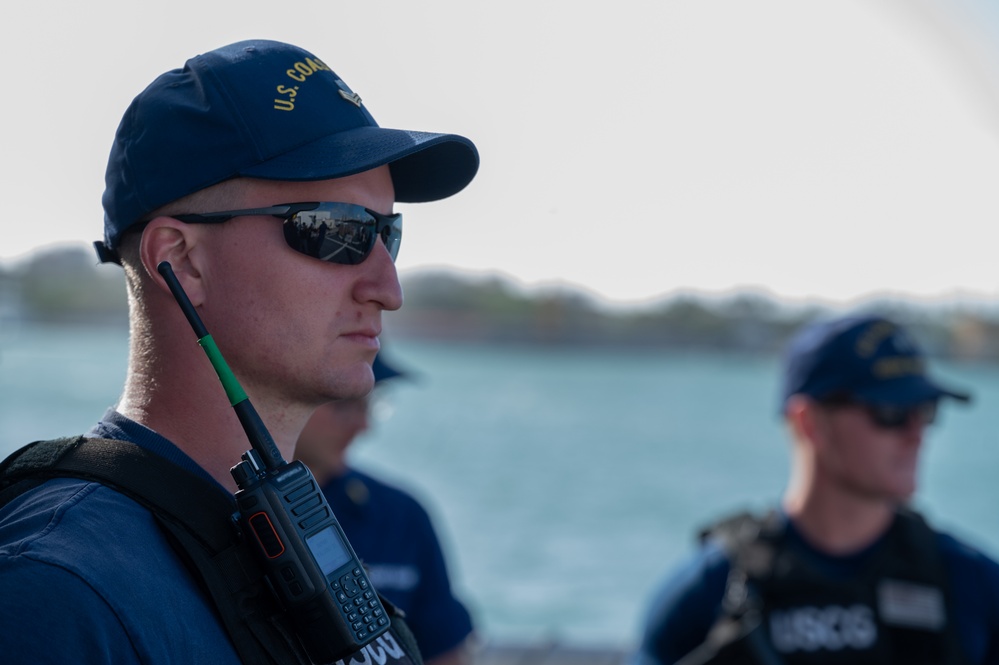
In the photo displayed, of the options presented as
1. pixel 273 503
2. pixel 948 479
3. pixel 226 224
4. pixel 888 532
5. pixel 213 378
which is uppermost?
pixel 226 224

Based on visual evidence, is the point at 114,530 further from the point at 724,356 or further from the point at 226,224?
the point at 724,356

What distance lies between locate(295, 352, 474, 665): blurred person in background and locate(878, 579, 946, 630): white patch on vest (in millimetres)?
1432

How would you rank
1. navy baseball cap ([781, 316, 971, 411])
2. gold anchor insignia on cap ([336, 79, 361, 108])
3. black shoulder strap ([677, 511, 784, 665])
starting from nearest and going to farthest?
gold anchor insignia on cap ([336, 79, 361, 108]) < black shoulder strap ([677, 511, 784, 665]) < navy baseball cap ([781, 316, 971, 411])

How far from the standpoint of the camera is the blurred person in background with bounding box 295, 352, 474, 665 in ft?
11.4

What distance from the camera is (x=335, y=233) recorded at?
1688mm

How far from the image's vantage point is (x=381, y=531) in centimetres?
358

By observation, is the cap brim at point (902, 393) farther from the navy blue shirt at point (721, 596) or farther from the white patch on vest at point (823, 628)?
the white patch on vest at point (823, 628)

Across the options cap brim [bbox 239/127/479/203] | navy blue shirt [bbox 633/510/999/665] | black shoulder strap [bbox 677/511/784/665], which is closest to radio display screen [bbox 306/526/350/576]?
cap brim [bbox 239/127/479/203]

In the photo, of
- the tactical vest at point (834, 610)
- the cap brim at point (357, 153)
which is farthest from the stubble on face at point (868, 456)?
the cap brim at point (357, 153)

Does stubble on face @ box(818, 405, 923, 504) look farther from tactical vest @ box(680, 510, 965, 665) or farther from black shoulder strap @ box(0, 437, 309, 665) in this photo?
black shoulder strap @ box(0, 437, 309, 665)

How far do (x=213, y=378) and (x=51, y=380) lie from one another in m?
24.4

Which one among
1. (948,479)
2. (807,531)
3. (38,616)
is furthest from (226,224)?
(948,479)

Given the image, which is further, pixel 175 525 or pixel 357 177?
pixel 357 177

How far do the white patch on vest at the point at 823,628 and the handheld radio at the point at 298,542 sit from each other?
2.32m
